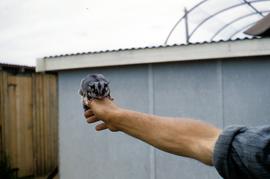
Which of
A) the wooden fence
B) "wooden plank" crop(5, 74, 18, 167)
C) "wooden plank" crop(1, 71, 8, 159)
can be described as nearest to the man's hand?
the wooden fence

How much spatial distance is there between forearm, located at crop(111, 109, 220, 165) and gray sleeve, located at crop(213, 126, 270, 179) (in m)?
0.05

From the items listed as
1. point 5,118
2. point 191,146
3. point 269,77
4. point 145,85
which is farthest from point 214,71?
point 5,118

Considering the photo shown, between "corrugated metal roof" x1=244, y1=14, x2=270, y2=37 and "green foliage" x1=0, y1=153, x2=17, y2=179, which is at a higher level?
"corrugated metal roof" x1=244, y1=14, x2=270, y2=37

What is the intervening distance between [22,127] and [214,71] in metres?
6.75

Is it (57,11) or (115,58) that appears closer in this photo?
(115,58)

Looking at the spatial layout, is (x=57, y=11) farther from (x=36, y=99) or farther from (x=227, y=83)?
(x=227, y=83)

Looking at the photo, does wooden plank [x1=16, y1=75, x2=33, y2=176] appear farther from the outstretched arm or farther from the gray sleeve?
the gray sleeve

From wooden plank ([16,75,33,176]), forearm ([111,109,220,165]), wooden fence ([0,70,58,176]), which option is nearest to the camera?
forearm ([111,109,220,165])

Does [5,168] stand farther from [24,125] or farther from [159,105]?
[159,105]

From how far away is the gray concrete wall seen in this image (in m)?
5.23

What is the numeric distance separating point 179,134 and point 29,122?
10.2 meters

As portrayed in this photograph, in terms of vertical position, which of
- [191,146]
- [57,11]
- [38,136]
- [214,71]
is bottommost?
[38,136]

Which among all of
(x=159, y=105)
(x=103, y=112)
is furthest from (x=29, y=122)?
(x=103, y=112)

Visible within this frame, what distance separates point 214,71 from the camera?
5.34m
